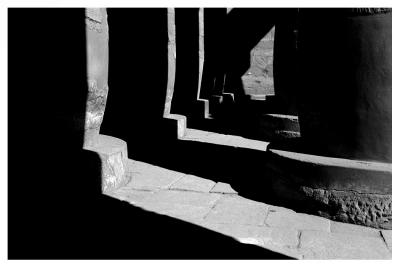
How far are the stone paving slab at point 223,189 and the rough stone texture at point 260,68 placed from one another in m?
8.75

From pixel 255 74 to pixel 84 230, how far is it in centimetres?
1036

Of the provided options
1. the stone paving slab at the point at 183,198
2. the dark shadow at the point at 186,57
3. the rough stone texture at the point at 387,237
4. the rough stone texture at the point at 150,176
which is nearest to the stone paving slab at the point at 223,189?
the stone paving slab at the point at 183,198

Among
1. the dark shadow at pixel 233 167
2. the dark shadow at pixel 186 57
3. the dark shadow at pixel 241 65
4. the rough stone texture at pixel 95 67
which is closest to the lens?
the rough stone texture at pixel 95 67

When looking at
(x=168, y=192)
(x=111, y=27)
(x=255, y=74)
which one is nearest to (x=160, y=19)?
(x=111, y=27)

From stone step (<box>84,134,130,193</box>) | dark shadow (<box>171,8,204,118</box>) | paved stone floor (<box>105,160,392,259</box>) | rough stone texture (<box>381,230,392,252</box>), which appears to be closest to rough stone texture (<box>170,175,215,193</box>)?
paved stone floor (<box>105,160,392,259</box>)

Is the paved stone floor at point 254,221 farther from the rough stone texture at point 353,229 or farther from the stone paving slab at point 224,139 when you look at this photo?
A: the stone paving slab at point 224,139

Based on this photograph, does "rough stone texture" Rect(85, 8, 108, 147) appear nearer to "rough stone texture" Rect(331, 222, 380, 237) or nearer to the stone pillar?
the stone pillar

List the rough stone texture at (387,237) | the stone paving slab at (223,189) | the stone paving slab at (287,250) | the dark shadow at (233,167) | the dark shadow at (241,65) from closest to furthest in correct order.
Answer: the stone paving slab at (287,250), the rough stone texture at (387,237), the dark shadow at (233,167), the stone paving slab at (223,189), the dark shadow at (241,65)

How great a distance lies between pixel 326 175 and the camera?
3.14 m

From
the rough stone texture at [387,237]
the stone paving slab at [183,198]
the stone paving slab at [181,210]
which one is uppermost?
the stone paving slab at [181,210]

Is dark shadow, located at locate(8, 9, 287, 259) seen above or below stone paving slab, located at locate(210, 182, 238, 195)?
above

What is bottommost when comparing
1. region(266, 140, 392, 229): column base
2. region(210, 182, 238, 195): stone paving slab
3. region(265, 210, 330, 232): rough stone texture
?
region(265, 210, 330, 232): rough stone texture

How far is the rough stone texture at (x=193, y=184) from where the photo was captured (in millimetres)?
3831

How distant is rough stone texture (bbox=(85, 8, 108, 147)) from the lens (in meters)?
3.34
